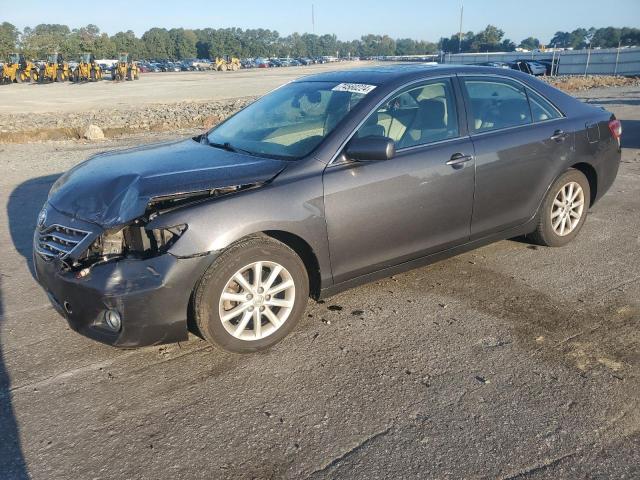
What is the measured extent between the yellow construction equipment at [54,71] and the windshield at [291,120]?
46270 mm

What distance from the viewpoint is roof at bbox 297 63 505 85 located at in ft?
13.8

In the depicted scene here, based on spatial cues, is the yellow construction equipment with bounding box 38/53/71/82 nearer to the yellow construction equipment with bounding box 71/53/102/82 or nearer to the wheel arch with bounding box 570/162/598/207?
the yellow construction equipment with bounding box 71/53/102/82

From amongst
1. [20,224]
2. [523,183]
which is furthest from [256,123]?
[20,224]

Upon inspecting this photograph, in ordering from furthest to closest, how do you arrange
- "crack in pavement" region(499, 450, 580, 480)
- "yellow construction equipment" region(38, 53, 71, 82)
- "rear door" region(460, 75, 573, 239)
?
1. "yellow construction equipment" region(38, 53, 71, 82)
2. "rear door" region(460, 75, 573, 239)
3. "crack in pavement" region(499, 450, 580, 480)

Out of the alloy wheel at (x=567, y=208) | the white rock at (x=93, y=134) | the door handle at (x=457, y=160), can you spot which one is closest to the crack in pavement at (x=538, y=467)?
the door handle at (x=457, y=160)

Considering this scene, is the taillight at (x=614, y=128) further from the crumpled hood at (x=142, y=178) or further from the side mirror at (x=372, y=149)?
the crumpled hood at (x=142, y=178)

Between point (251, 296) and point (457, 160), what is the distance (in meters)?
1.92

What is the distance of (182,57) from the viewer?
425 ft

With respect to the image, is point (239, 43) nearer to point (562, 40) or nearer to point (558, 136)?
point (562, 40)

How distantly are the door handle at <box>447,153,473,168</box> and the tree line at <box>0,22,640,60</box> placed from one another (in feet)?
222

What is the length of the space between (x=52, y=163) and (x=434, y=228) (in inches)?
343

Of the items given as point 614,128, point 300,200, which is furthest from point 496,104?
point 300,200

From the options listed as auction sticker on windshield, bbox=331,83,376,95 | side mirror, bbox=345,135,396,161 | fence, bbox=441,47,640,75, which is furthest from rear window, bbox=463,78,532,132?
fence, bbox=441,47,640,75

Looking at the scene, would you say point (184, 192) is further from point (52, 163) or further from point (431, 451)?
point (52, 163)
